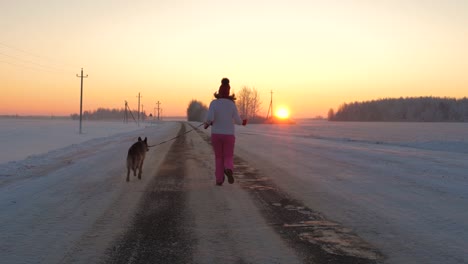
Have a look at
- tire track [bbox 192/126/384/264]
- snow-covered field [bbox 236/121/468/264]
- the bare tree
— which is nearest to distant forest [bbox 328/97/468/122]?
the bare tree

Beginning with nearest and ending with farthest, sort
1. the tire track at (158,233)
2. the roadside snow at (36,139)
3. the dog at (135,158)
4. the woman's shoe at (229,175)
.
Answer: the tire track at (158,233) → the woman's shoe at (229,175) → the dog at (135,158) → the roadside snow at (36,139)

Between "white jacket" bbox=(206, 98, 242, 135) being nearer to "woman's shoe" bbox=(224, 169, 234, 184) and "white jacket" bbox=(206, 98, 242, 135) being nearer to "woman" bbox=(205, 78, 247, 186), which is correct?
"woman" bbox=(205, 78, 247, 186)

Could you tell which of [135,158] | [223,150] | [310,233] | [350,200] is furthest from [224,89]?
[310,233]

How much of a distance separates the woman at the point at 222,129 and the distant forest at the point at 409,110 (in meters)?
156

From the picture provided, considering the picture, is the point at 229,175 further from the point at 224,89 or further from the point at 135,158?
the point at 135,158

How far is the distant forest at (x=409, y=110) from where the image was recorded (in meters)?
147

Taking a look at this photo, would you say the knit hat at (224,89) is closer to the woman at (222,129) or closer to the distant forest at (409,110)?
the woman at (222,129)

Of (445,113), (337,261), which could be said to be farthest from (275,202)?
(445,113)

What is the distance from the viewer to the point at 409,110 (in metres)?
159

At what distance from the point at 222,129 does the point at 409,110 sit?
167 m

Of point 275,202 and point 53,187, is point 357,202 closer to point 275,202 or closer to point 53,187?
point 275,202

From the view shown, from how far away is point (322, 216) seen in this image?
18.0 ft

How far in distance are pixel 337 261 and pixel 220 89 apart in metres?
5.39

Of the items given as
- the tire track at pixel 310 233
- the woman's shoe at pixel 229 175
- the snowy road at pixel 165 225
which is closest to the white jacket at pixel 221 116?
the woman's shoe at pixel 229 175
